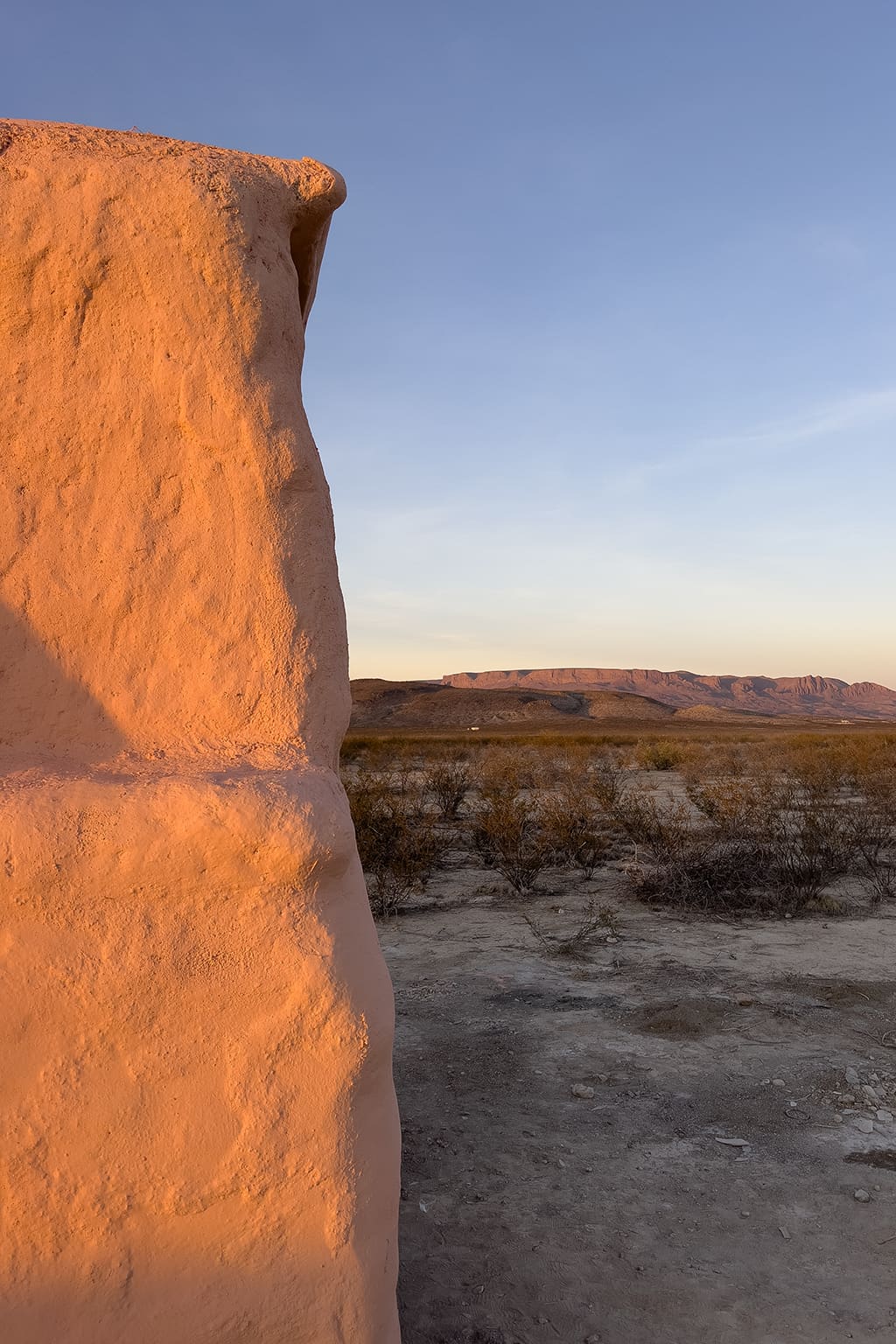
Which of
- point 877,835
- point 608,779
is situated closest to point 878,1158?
point 877,835

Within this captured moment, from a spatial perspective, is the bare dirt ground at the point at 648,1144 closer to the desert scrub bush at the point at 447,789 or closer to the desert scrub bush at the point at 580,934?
the desert scrub bush at the point at 580,934

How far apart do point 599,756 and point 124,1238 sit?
23594mm

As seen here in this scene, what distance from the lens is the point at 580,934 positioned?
675cm

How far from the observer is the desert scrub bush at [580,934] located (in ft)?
21.7

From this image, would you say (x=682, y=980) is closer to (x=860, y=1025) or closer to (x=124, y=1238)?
(x=860, y=1025)

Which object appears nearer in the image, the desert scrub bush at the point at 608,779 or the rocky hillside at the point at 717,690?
the desert scrub bush at the point at 608,779

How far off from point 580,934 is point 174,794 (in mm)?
5189

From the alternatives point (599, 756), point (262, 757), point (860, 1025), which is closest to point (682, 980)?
point (860, 1025)

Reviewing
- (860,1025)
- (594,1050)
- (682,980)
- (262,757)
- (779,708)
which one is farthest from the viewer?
(779,708)

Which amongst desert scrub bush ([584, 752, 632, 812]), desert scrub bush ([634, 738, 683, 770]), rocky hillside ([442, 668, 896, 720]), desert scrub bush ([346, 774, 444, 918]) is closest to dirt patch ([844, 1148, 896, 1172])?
desert scrub bush ([346, 774, 444, 918])

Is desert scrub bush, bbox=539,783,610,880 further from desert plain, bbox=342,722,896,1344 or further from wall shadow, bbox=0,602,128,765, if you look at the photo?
wall shadow, bbox=0,602,128,765

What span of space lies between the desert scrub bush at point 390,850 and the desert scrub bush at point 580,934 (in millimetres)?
1187

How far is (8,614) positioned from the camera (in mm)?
2295

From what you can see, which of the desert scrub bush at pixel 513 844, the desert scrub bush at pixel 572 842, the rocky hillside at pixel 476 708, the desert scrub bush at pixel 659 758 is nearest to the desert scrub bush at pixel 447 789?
the desert scrub bush at pixel 513 844
